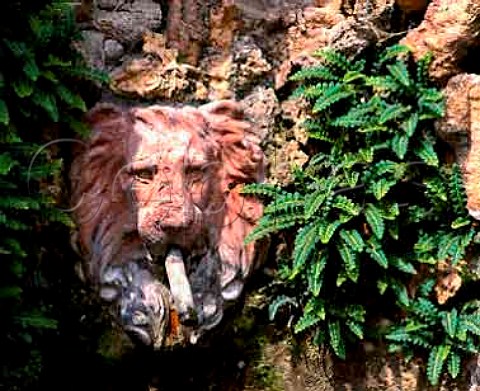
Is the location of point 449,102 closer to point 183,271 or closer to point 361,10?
point 361,10

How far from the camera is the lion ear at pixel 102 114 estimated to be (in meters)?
4.54

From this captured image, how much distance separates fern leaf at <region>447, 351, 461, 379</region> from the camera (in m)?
4.42

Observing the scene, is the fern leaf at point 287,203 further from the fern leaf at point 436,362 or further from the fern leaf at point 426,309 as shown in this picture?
the fern leaf at point 436,362

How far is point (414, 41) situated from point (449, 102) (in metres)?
0.38

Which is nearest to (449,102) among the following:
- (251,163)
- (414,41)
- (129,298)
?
(414,41)

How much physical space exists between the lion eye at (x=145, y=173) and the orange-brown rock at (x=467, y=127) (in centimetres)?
140

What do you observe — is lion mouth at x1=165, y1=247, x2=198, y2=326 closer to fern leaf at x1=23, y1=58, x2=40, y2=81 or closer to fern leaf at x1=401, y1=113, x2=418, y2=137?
fern leaf at x1=23, y1=58, x2=40, y2=81

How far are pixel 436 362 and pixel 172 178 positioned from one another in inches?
59.2

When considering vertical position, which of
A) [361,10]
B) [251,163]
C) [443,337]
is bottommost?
[443,337]

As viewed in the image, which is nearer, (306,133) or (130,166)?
(130,166)

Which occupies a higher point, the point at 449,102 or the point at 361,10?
the point at 361,10

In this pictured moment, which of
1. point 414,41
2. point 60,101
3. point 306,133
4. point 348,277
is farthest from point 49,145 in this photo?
point 414,41

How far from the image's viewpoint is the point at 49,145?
4.45m

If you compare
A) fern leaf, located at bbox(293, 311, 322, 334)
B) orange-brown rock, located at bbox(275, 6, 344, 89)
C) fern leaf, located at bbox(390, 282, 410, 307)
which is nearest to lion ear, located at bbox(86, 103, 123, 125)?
orange-brown rock, located at bbox(275, 6, 344, 89)
